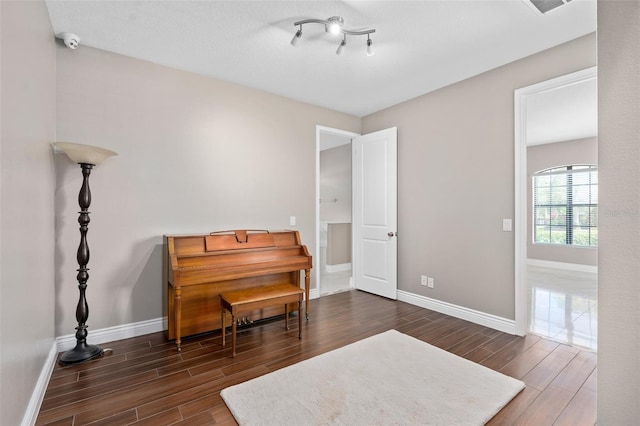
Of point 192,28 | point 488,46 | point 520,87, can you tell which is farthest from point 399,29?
point 192,28

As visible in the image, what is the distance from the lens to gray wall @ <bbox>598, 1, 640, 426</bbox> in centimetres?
80

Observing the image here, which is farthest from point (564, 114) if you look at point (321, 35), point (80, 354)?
point (80, 354)

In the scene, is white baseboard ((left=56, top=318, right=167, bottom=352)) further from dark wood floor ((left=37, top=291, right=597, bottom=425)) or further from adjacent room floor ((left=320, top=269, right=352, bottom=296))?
adjacent room floor ((left=320, top=269, right=352, bottom=296))

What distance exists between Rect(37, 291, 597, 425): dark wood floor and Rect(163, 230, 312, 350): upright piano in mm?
198

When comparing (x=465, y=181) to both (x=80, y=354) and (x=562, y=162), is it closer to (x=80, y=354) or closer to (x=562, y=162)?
(x=80, y=354)

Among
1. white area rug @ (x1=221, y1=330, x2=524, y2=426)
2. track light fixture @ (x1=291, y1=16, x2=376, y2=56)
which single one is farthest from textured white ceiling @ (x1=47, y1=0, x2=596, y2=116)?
white area rug @ (x1=221, y1=330, x2=524, y2=426)

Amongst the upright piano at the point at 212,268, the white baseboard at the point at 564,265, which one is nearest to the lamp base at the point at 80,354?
the upright piano at the point at 212,268

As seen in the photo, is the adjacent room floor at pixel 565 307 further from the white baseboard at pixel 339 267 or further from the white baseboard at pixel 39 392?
the white baseboard at pixel 39 392

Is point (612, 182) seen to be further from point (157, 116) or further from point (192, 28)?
point (157, 116)

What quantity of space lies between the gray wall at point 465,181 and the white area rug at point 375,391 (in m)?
1.19

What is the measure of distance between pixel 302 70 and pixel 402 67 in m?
1.04

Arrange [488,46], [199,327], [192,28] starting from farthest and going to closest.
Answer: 1. [199,327]
2. [488,46]
3. [192,28]

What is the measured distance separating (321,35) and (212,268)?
7.41 ft

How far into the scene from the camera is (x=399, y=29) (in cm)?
251
